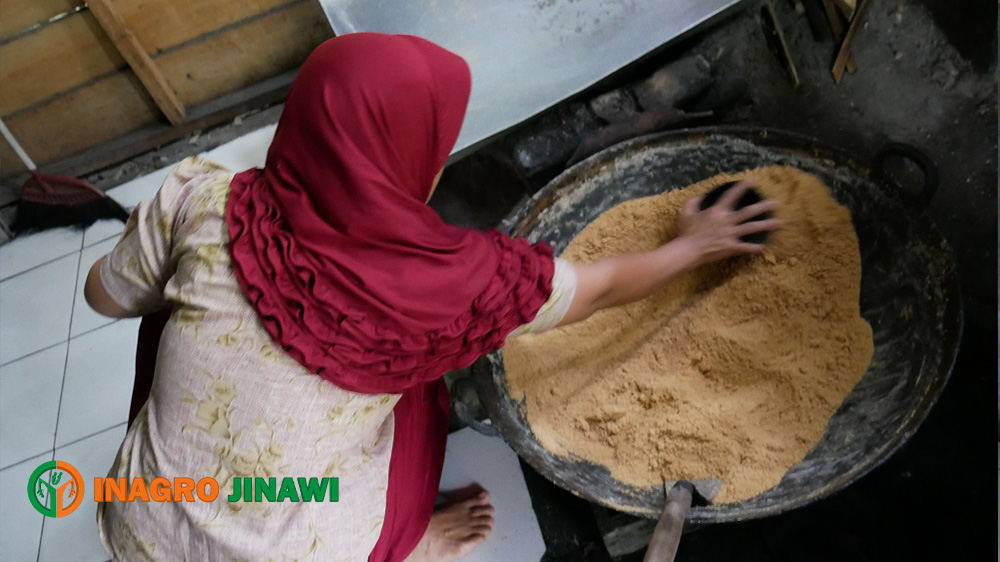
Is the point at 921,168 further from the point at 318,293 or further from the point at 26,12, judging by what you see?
the point at 26,12

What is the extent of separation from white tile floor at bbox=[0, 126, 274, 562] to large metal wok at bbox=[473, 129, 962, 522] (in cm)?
130

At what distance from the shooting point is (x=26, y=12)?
2014 mm

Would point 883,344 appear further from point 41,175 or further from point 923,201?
point 41,175

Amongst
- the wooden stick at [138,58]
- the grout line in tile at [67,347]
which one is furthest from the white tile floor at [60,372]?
the wooden stick at [138,58]

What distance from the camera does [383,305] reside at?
34.1 inches

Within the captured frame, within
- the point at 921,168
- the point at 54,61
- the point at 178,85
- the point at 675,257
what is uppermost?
the point at 54,61

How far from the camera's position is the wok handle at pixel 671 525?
3.10 ft

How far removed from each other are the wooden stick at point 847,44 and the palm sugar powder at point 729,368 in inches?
14.3

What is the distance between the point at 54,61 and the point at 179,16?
17.7 inches

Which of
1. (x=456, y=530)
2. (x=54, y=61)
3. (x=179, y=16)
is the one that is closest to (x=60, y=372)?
(x=54, y=61)

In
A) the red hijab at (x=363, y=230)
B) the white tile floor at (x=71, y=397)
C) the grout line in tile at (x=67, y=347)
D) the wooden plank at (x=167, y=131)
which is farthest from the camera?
the wooden plank at (x=167, y=131)

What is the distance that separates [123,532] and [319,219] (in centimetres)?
67

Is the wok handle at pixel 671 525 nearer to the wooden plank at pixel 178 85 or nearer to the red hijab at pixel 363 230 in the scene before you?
the red hijab at pixel 363 230

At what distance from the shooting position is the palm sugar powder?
4.07 ft
